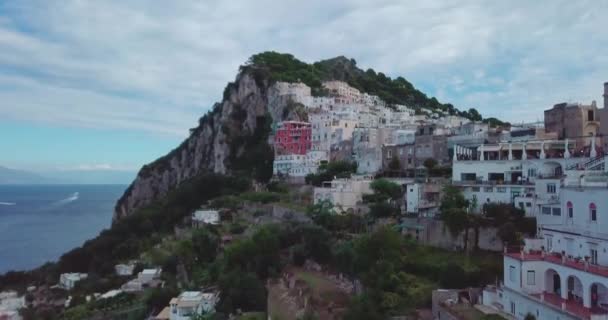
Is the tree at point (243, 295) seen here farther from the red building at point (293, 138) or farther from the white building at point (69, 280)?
the red building at point (293, 138)

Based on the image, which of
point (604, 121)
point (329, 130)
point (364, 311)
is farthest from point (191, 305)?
point (329, 130)

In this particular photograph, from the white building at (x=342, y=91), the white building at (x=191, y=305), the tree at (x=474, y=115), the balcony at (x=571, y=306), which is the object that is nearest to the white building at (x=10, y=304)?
the white building at (x=191, y=305)

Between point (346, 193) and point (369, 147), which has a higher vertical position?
point (369, 147)

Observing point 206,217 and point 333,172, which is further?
point 206,217

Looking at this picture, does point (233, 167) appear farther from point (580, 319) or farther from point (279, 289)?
point (580, 319)

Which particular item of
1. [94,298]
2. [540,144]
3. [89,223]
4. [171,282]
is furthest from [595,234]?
[89,223]

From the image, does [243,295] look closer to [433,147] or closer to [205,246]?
[205,246]
